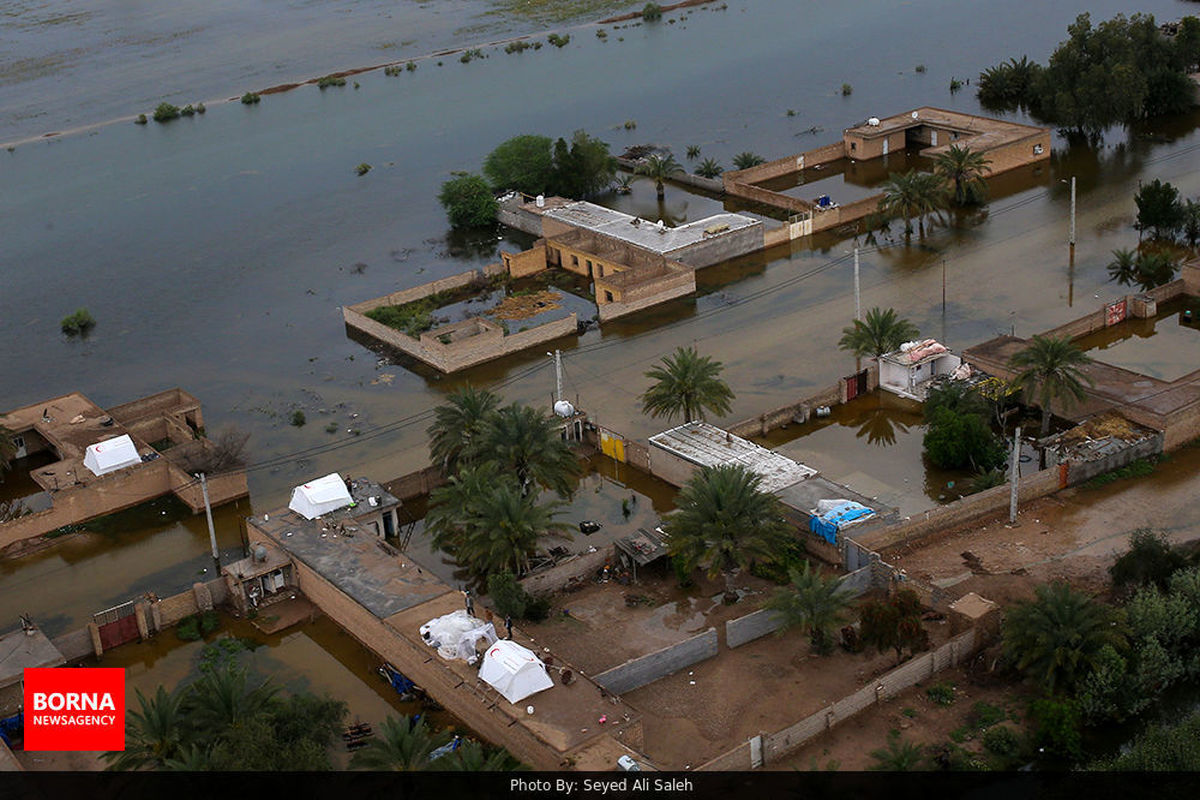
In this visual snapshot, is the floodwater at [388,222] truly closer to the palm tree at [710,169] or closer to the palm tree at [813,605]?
the palm tree at [710,169]

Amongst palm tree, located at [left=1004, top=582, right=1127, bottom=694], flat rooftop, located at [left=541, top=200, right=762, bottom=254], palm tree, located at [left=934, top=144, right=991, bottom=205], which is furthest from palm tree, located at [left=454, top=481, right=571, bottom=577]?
palm tree, located at [left=934, top=144, right=991, bottom=205]

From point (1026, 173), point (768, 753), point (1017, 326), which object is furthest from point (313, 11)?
point (768, 753)

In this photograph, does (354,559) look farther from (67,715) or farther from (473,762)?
(473,762)

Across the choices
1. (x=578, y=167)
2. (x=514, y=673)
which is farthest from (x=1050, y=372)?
(x=578, y=167)

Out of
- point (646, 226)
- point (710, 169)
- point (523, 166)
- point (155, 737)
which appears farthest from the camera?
point (710, 169)

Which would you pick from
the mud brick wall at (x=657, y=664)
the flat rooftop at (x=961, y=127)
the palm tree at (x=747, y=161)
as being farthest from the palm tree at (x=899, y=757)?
the palm tree at (x=747, y=161)

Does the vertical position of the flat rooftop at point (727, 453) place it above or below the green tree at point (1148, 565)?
above

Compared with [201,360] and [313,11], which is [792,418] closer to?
[201,360]
